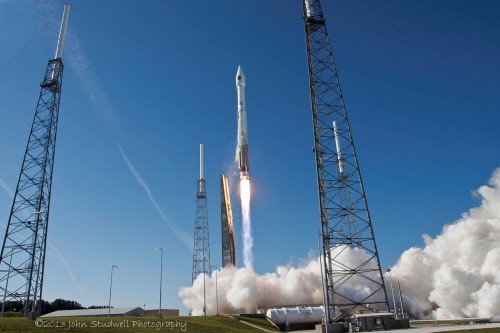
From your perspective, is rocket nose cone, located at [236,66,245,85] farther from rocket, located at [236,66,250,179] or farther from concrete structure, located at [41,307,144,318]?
concrete structure, located at [41,307,144,318]

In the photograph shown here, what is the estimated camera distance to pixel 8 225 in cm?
4841

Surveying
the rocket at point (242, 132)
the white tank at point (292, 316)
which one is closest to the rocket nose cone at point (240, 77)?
the rocket at point (242, 132)

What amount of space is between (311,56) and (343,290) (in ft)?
186

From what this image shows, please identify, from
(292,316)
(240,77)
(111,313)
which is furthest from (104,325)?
(240,77)

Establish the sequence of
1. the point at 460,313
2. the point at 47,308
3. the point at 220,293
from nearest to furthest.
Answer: the point at 460,313 < the point at 220,293 < the point at 47,308

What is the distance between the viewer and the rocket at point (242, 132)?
79875mm

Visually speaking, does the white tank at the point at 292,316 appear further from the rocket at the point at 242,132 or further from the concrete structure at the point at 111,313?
the concrete structure at the point at 111,313

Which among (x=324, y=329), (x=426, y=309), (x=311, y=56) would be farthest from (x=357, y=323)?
(x=426, y=309)

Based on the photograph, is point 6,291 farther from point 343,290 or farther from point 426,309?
point 426,309

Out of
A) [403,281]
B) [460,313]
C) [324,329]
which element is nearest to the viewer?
[324,329]

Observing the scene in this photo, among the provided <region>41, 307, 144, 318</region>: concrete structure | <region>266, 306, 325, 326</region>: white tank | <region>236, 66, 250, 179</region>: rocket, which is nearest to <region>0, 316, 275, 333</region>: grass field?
<region>266, 306, 325, 326</region>: white tank

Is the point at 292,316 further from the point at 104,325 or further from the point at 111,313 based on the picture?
the point at 111,313

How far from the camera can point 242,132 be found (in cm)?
8212

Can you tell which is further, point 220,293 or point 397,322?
point 220,293
